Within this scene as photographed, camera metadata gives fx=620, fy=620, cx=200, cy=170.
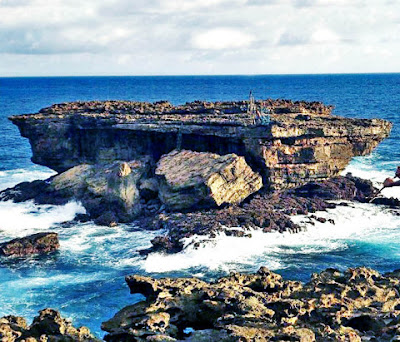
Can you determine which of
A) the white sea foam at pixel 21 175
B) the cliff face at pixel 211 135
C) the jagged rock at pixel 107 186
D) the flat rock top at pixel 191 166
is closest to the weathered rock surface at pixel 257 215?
the cliff face at pixel 211 135

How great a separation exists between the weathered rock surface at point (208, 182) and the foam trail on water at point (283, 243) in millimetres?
4661

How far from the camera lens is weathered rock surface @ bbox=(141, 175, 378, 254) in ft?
145

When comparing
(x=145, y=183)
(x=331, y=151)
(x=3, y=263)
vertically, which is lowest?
(x=3, y=263)

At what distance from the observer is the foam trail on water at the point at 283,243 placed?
40.3 m

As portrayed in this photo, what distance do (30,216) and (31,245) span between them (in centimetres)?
841

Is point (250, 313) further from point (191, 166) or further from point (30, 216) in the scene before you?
point (30, 216)

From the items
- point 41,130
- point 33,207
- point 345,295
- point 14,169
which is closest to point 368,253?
point 345,295

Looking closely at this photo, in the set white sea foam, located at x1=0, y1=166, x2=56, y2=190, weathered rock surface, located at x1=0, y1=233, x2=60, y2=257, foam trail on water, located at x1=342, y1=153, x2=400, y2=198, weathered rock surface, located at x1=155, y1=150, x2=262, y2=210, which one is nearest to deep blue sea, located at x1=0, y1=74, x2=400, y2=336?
weathered rock surface, located at x1=0, y1=233, x2=60, y2=257

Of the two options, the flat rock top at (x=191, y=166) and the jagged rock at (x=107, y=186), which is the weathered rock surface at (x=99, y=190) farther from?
the flat rock top at (x=191, y=166)

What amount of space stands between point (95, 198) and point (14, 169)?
27885 mm

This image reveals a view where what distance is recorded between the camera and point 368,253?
42500mm

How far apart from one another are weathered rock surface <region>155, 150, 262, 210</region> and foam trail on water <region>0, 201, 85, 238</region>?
857 cm

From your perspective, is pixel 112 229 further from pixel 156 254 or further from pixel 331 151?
pixel 331 151

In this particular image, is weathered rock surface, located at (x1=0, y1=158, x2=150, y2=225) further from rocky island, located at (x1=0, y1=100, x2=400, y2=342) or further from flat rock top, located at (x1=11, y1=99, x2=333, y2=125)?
flat rock top, located at (x1=11, y1=99, x2=333, y2=125)
